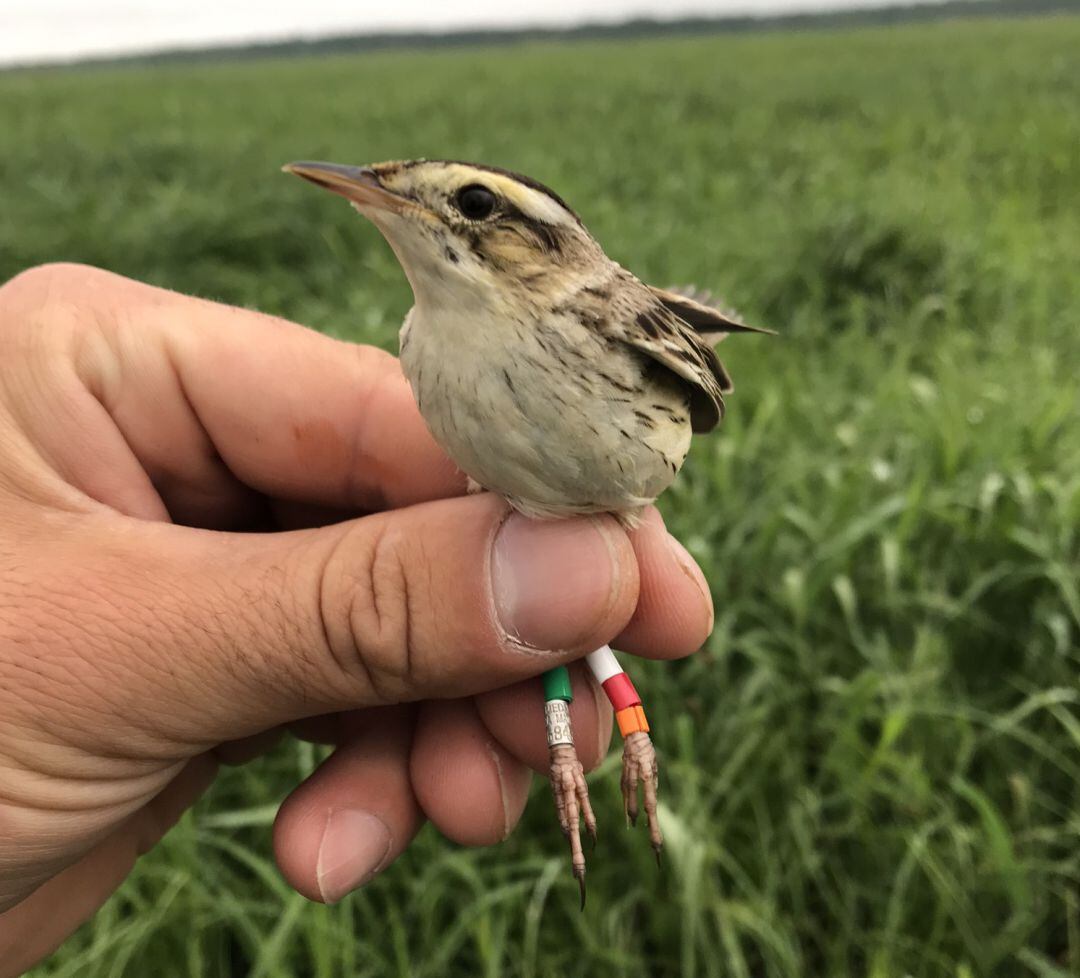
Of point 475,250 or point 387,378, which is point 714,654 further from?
point 475,250

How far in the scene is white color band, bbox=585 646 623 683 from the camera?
6.61 ft

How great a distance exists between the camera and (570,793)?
184 centimetres

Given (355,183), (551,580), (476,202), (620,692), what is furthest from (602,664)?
(355,183)

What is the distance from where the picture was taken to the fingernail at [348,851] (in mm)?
1951

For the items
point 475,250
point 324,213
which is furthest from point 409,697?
point 324,213

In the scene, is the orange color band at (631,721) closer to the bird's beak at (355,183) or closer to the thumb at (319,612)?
the thumb at (319,612)

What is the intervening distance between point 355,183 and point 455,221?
193 millimetres

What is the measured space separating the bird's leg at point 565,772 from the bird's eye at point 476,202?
3.32ft

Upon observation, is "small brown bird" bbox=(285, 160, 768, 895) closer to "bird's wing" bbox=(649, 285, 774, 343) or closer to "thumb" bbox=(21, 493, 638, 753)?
"thumb" bbox=(21, 493, 638, 753)

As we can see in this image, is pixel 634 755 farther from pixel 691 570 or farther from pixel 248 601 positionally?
pixel 248 601

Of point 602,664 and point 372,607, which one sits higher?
point 372,607

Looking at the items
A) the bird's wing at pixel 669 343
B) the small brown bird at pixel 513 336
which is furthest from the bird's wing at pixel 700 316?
the small brown bird at pixel 513 336

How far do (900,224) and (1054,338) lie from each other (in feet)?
5.00

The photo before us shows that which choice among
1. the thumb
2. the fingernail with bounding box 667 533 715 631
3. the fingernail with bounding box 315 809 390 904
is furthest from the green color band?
the fingernail with bounding box 315 809 390 904
